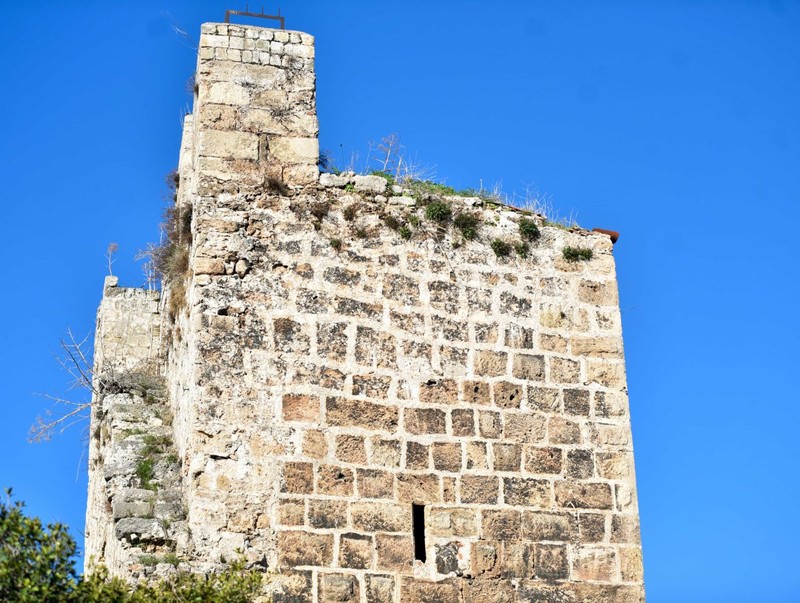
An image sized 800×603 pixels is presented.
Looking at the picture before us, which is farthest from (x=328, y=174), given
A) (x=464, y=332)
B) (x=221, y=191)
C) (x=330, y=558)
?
(x=330, y=558)

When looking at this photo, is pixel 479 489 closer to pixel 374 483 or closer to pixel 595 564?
pixel 374 483

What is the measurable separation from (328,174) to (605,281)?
8.93 ft

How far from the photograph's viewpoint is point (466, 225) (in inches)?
446

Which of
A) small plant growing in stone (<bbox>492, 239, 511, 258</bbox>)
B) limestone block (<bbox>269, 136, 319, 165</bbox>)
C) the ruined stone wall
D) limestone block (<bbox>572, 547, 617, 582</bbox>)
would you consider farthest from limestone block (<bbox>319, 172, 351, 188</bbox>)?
limestone block (<bbox>572, 547, 617, 582</bbox>)

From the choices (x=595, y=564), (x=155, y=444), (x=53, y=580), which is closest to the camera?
(x=53, y=580)

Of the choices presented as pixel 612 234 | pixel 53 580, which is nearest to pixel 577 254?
pixel 612 234

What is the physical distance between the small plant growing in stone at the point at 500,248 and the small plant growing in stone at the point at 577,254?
56 cm

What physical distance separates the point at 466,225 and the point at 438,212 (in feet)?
0.93

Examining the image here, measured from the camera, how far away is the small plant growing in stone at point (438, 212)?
36.9ft

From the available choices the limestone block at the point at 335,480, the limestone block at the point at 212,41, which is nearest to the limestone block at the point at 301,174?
the limestone block at the point at 212,41

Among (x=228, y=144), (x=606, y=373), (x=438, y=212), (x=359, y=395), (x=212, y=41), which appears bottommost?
(x=359, y=395)

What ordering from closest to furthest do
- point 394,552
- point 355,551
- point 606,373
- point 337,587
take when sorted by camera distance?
point 337,587 < point 355,551 < point 394,552 < point 606,373

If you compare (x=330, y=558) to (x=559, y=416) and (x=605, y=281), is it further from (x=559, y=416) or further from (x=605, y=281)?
(x=605, y=281)

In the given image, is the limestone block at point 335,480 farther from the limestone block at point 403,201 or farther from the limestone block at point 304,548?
the limestone block at point 403,201
